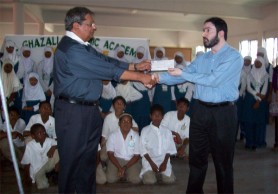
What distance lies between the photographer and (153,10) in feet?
40.5

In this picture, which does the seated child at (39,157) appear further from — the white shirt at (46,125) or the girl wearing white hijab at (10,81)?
the girl wearing white hijab at (10,81)

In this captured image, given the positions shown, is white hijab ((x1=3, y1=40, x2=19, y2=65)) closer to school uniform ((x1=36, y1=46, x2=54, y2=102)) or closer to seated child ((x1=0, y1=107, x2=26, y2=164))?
school uniform ((x1=36, y1=46, x2=54, y2=102))

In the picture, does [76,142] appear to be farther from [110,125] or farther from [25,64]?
[25,64]

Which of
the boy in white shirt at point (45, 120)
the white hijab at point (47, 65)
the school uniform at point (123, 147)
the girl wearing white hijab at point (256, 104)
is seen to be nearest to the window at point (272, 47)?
the girl wearing white hijab at point (256, 104)

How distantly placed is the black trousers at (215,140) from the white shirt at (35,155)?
209 centimetres

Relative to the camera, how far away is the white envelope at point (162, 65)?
11.6 feet

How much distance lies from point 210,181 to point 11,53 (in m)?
4.83

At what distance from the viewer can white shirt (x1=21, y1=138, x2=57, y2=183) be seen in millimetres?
4500

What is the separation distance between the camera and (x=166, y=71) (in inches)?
143

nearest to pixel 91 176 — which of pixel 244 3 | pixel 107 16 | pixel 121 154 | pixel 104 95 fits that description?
pixel 121 154

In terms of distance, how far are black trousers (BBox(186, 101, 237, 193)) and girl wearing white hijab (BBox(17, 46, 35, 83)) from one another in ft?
15.2

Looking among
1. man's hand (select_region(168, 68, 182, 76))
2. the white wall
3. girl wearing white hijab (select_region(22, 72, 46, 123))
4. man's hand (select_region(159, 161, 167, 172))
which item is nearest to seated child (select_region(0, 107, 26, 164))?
girl wearing white hijab (select_region(22, 72, 46, 123))

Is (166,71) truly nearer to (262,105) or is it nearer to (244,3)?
(262,105)

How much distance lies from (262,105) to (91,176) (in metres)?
4.61
